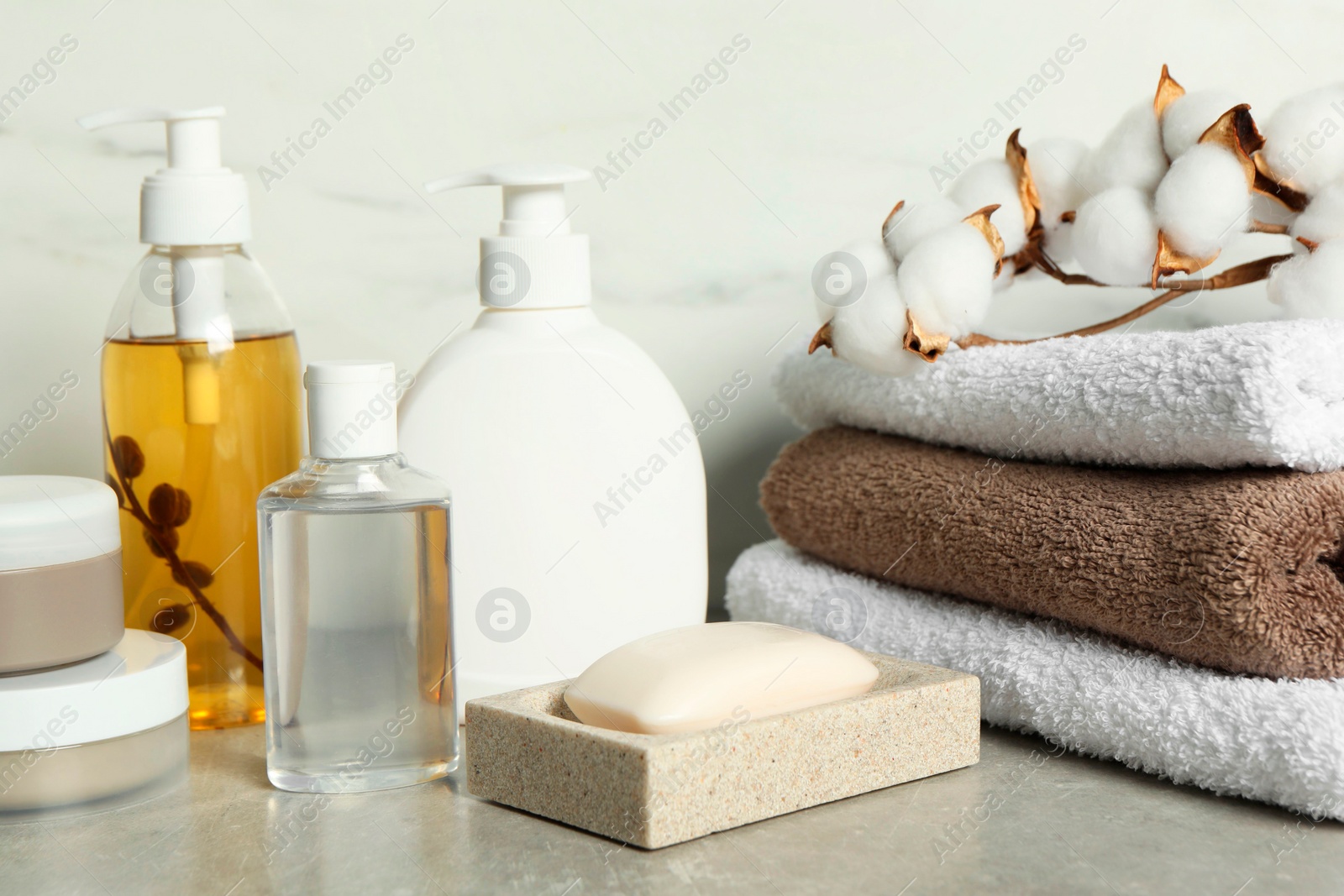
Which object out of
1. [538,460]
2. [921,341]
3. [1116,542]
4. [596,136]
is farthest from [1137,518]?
[596,136]

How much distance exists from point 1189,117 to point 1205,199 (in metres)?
0.04

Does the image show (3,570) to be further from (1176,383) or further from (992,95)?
(992,95)

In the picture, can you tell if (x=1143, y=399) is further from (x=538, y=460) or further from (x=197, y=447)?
(x=197, y=447)

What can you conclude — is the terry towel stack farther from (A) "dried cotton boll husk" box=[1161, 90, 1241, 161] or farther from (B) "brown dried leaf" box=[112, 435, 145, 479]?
(B) "brown dried leaf" box=[112, 435, 145, 479]

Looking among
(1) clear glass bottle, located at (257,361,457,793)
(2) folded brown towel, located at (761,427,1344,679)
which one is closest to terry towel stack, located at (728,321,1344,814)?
(2) folded brown towel, located at (761,427,1344,679)

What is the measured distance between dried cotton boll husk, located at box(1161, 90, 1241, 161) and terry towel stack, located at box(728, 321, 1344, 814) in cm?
10

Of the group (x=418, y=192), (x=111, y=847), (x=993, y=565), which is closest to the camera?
(x=111, y=847)

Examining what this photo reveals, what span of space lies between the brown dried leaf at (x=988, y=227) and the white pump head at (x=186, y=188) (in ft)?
1.09

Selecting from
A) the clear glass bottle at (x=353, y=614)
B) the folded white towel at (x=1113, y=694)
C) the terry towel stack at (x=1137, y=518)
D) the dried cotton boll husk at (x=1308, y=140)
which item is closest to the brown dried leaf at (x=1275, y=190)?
the dried cotton boll husk at (x=1308, y=140)

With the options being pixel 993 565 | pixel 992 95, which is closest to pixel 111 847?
pixel 993 565

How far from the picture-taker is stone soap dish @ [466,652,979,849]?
40 cm

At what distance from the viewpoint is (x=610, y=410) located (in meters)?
0.55

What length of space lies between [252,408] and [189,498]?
0.16ft

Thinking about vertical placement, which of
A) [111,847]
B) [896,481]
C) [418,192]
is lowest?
[111,847]
